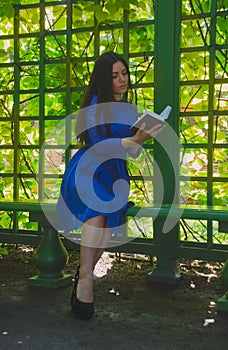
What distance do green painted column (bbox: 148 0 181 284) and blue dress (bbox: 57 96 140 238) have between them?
0.61 metres

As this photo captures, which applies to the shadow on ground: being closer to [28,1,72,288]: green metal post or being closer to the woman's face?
[28,1,72,288]: green metal post

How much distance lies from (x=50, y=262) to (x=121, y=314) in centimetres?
62

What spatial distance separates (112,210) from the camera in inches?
98.0

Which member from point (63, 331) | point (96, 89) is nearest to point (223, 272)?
point (63, 331)

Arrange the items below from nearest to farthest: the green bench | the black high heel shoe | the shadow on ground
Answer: the shadow on ground → the black high heel shoe → the green bench

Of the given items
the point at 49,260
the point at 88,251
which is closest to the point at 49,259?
the point at 49,260

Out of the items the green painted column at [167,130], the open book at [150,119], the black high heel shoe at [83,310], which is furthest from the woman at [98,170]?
the green painted column at [167,130]

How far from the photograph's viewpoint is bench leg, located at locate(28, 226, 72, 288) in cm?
302

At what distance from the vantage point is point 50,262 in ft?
9.87

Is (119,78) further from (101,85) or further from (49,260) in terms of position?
(49,260)

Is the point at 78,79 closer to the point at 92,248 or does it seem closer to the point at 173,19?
the point at 173,19

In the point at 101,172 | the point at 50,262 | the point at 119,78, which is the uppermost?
the point at 119,78

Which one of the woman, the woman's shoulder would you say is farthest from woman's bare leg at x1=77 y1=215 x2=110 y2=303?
the woman's shoulder

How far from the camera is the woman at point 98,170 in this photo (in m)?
2.45
